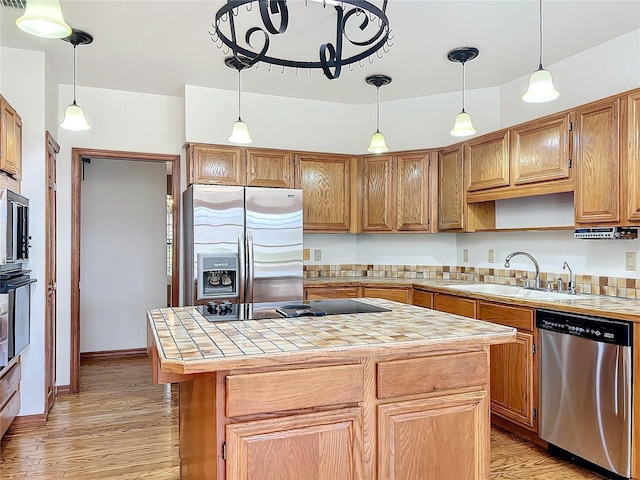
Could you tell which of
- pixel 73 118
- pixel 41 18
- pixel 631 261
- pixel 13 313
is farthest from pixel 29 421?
pixel 631 261

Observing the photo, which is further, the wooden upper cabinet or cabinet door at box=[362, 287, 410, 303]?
cabinet door at box=[362, 287, 410, 303]

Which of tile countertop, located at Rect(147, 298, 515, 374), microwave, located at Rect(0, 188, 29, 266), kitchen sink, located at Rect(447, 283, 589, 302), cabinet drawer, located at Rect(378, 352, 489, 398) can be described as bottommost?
cabinet drawer, located at Rect(378, 352, 489, 398)

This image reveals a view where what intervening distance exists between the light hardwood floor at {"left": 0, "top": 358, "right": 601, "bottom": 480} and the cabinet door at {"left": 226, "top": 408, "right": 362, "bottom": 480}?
4.08 feet

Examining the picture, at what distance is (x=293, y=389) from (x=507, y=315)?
6.56 feet

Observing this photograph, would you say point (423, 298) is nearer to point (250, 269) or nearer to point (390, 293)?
point (390, 293)

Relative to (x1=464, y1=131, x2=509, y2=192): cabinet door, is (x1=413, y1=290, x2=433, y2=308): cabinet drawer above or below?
below

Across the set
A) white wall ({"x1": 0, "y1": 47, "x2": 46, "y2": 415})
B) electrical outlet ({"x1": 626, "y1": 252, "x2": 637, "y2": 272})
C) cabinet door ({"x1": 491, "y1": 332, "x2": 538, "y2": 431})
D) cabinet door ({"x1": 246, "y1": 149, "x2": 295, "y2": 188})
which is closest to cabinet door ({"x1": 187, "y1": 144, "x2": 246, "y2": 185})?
cabinet door ({"x1": 246, "y1": 149, "x2": 295, "y2": 188})

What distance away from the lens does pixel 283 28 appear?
1656mm

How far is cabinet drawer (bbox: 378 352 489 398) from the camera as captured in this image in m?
1.70

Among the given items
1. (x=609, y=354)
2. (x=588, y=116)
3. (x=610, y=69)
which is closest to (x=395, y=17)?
(x=588, y=116)

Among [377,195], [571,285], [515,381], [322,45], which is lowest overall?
[515,381]

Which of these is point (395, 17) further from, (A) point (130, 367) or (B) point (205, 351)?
(A) point (130, 367)

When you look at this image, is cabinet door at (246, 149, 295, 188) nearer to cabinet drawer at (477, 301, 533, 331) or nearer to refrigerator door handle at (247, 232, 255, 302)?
refrigerator door handle at (247, 232, 255, 302)

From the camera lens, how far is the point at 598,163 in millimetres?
2834
